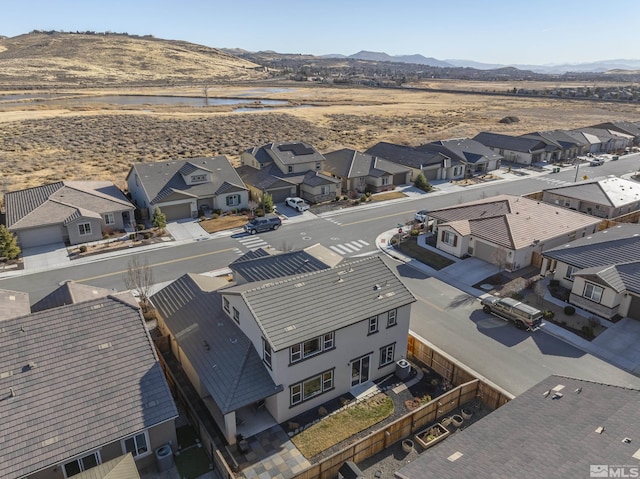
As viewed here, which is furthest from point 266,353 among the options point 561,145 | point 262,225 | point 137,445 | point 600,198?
point 561,145

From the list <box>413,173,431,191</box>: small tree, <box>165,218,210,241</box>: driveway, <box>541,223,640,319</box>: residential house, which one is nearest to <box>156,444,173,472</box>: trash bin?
<box>165,218,210,241</box>: driveway

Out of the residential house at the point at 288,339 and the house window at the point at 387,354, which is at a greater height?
the residential house at the point at 288,339

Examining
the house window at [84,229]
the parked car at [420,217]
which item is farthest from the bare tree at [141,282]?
the parked car at [420,217]

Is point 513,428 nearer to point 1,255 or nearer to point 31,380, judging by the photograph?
point 31,380

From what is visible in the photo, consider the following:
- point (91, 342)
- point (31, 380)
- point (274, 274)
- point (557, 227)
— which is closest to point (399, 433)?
point (274, 274)

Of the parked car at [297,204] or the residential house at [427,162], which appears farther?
the residential house at [427,162]

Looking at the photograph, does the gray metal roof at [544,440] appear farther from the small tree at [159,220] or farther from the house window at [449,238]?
the small tree at [159,220]

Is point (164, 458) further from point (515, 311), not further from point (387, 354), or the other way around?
point (515, 311)
